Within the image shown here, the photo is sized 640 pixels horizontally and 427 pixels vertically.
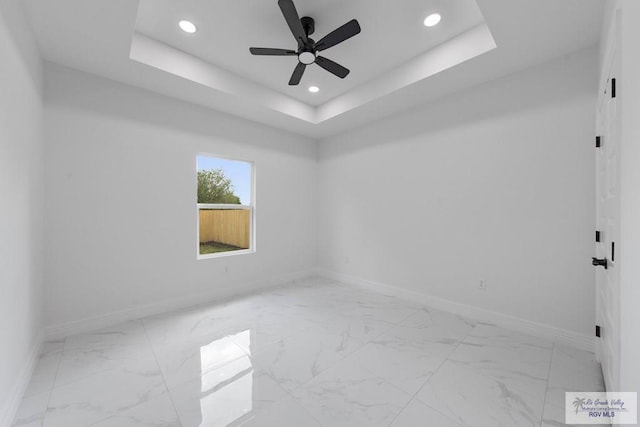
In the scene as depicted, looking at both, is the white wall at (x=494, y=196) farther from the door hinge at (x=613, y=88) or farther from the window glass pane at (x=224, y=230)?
the window glass pane at (x=224, y=230)

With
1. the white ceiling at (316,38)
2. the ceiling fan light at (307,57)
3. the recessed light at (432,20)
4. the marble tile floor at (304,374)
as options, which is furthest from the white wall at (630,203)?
the ceiling fan light at (307,57)

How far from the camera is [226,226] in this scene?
398 cm

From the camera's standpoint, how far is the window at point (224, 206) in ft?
12.0

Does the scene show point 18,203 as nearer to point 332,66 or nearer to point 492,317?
point 332,66

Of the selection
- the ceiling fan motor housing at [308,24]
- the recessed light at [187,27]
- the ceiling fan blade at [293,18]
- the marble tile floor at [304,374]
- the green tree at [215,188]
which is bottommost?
the marble tile floor at [304,374]

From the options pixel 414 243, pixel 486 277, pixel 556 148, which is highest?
pixel 556 148

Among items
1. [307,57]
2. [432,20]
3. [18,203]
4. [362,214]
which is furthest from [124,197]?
[432,20]

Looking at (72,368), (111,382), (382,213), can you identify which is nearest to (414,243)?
(382,213)

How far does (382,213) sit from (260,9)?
284 centimetres

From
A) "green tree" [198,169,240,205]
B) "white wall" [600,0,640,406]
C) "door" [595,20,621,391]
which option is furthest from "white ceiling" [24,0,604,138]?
"white wall" [600,0,640,406]

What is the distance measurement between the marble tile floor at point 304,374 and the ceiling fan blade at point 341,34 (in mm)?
2692

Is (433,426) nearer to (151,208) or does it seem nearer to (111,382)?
(111,382)

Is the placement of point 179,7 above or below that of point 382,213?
above

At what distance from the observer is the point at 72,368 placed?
2.04 meters
